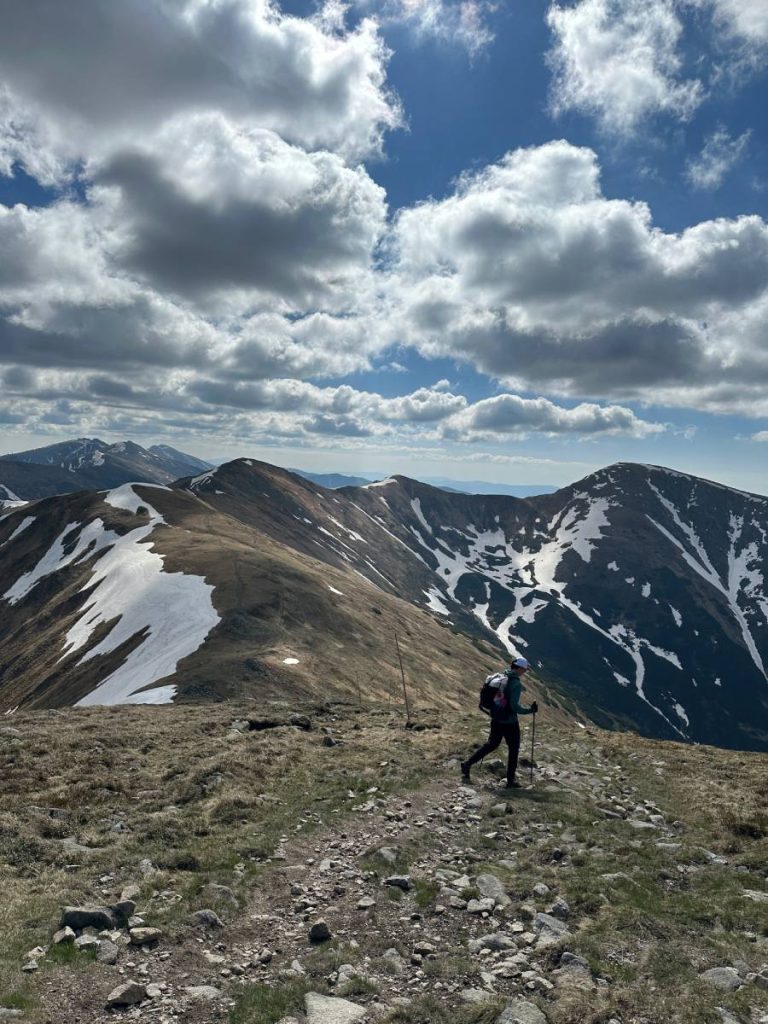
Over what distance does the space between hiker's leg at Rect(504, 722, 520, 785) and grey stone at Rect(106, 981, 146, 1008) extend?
1341 centimetres

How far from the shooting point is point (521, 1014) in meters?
8.38

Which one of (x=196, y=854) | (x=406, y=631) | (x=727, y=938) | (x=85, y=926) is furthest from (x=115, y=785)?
(x=406, y=631)

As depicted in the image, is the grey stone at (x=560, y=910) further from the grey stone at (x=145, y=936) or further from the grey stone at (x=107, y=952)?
the grey stone at (x=107, y=952)

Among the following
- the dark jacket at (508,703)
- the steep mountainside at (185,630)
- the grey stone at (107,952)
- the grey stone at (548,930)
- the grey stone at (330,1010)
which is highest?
the dark jacket at (508,703)

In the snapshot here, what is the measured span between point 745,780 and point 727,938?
43.6 ft

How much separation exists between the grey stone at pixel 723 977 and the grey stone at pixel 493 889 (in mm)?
3660

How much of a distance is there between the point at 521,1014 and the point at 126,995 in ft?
18.8

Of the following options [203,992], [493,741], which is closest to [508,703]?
[493,741]

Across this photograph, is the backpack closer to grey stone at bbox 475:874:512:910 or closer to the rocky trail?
the rocky trail

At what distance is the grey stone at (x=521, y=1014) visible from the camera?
8.27 m

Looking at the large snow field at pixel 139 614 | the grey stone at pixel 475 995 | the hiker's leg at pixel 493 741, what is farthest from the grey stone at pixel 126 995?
the large snow field at pixel 139 614

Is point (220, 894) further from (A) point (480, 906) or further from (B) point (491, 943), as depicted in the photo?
(B) point (491, 943)

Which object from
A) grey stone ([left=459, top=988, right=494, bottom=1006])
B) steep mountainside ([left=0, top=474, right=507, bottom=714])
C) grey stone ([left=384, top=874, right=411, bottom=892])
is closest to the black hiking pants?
grey stone ([left=384, top=874, right=411, bottom=892])

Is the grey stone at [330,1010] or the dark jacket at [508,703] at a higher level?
the dark jacket at [508,703]
